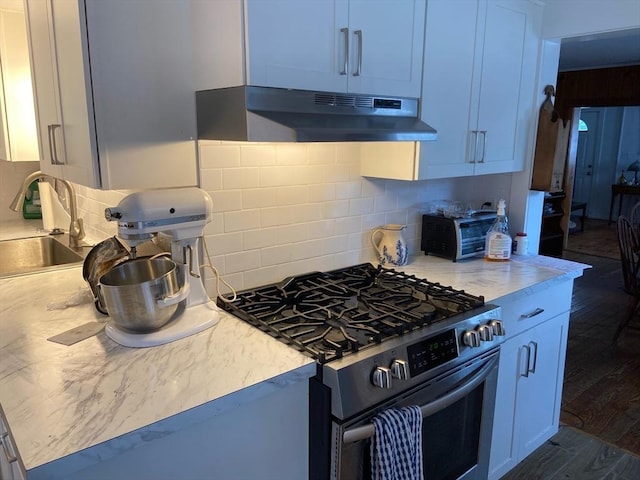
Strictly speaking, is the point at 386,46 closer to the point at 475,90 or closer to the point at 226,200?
the point at 475,90

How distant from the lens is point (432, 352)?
5.25 feet

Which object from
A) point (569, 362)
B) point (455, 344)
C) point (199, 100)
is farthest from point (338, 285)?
point (569, 362)

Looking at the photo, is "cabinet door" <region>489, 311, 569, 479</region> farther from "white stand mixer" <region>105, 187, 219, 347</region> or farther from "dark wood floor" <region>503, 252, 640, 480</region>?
"white stand mixer" <region>105, 187, 219, 347</region>

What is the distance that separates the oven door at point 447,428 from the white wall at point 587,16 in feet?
5.28

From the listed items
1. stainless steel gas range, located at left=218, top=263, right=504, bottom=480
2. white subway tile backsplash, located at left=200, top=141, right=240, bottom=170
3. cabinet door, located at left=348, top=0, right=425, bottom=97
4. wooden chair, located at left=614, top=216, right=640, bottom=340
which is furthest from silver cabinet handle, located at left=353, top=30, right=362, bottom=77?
wooden chair, located at left=614, top=216, right=640, bottom=340

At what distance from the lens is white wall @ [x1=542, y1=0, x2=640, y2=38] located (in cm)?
223

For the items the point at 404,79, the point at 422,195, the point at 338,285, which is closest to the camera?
the point at 404,79

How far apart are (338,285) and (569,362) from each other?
7.52 feet

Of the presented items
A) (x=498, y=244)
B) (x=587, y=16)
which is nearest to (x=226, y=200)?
(x=498, y=244)

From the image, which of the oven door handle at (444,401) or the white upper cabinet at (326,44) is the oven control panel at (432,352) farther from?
the white upper cabinet at (326,44)

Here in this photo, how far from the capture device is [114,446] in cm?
103

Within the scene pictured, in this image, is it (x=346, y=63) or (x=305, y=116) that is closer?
(x=305, y=116)

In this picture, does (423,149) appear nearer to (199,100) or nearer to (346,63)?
(346,63)

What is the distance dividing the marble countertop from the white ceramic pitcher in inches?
36.8
